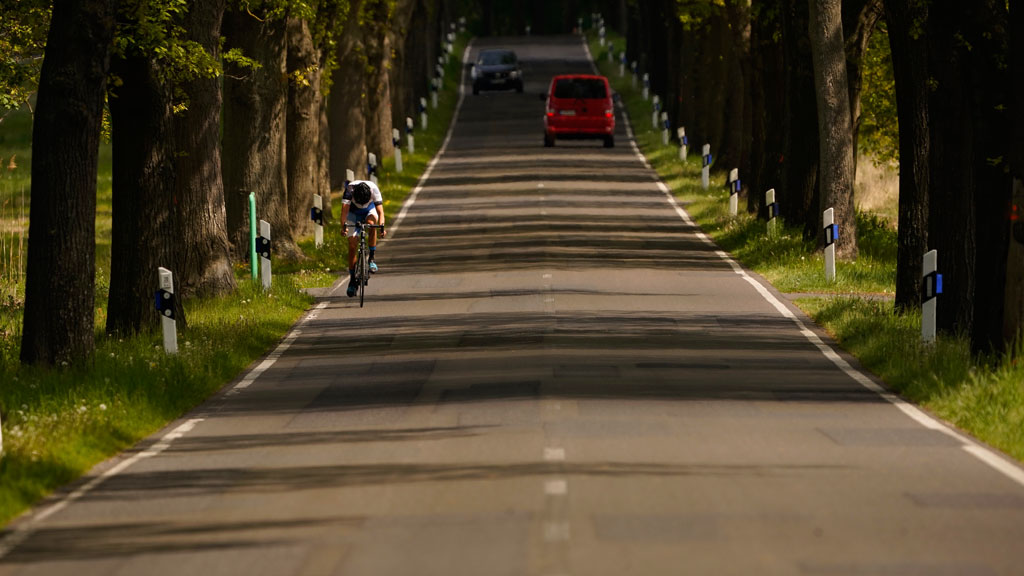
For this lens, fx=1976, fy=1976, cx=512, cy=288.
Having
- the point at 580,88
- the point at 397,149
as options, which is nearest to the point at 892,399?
the point at 397,149

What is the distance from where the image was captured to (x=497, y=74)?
272ft

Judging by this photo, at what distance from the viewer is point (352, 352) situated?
776 inches

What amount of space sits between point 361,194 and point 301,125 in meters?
8.56

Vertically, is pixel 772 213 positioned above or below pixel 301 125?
below

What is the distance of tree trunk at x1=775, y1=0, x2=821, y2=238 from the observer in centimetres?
3189

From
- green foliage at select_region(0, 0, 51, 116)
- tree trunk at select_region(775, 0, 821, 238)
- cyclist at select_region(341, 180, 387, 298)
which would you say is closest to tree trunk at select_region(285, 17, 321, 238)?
cyclist at select_region(341, 180, 387, 298)

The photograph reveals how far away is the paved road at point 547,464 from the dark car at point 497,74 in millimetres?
58306

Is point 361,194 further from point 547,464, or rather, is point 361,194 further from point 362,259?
point 547,464

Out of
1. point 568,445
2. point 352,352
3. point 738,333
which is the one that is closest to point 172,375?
point 352,352

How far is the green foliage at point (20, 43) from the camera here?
66.9ft

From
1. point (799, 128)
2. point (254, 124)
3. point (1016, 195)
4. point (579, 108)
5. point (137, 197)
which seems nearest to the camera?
point (1016, 195)

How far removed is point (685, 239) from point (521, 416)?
2068 cm

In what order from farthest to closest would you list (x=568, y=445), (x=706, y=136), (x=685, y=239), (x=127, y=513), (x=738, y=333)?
(x=706, y=136) → (x=685, y=239) → (x=738, y=333) → (x=568, y=445) → (x=127, y=513)

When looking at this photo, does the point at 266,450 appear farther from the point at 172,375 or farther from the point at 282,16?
the point at 282,16
